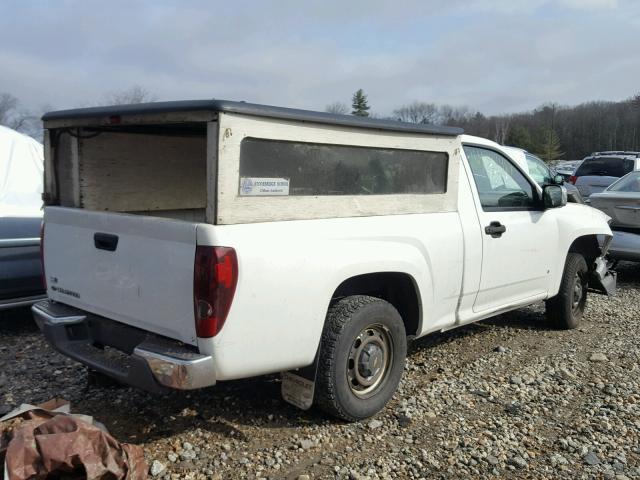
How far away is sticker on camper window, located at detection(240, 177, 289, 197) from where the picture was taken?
2953mm

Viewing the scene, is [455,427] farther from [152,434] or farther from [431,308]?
[152,434]

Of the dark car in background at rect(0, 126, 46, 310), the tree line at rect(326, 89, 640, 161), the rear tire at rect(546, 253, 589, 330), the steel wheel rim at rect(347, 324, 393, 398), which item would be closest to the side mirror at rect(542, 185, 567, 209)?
the rear tire at rect(546, 253, 589, 330)

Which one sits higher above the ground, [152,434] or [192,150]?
[192,150]

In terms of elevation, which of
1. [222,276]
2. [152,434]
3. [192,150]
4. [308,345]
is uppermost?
[192,150]

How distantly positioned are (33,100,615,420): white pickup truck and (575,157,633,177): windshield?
10489mm

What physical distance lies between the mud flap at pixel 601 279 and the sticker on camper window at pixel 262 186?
429 centimetres

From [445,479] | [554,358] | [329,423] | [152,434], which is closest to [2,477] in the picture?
[152,434]

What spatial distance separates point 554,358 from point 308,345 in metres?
2.86

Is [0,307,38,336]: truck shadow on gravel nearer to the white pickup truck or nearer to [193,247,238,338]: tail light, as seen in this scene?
the white pickup truck

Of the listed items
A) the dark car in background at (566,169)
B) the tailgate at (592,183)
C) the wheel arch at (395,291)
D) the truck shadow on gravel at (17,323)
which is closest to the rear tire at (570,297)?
the wheel arch at (395,291)

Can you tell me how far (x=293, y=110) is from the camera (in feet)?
10.3

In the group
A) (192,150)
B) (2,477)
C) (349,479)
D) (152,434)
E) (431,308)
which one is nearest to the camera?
(2,477)

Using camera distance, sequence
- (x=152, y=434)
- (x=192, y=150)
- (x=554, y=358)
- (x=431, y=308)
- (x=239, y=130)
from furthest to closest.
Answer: (x=554, y=358) < (x=192, y=150) < (x=431, y=308) < (x=152, y=434) < (x=239, y=130)

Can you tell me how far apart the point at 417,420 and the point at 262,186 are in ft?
6.24
